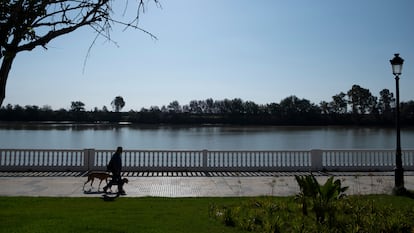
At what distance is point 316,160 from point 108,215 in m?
10.9

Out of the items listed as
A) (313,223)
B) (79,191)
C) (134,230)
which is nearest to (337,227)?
(313,223)

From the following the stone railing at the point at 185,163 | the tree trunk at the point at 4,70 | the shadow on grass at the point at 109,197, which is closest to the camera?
the tree trunk at the point at 4,70

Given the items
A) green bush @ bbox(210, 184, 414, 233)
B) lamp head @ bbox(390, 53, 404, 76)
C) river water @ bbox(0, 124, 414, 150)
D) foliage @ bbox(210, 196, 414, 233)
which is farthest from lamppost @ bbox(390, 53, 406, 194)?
river water @ bbox(0, 124, 414, 150)

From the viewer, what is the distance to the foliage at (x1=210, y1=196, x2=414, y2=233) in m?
6.55

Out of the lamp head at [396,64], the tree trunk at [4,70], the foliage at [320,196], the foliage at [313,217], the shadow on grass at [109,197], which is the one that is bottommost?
the shadow on grass at [109,197]

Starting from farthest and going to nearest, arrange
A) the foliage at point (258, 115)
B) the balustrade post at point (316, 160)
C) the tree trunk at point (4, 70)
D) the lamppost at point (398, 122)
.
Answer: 1. the foliage at point (258, 115)
2. the balustrade post at point (316, 160)
3. the lamppost at point (398, 122)
4. the tree trunk at point (4, 70)

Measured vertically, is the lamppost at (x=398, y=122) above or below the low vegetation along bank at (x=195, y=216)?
above

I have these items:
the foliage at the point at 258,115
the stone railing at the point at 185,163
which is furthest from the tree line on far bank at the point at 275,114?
the stone railing at the point at 185,163

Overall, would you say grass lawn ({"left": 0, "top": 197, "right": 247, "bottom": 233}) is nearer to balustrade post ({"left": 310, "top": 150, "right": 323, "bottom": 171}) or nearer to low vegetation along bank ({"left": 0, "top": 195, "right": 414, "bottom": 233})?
low vegetation along bank ({"left": 0, "top": 195, "right": 414, "bottom": 233})

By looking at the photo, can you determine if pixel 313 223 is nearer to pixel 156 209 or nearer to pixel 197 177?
pixel 156 209

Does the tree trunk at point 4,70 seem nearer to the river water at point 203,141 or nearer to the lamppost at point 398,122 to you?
the lamppost at point 398,122

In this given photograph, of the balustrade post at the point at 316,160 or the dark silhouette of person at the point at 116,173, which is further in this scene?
the balustrade post at the point at 316,160

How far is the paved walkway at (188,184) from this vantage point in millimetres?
11469

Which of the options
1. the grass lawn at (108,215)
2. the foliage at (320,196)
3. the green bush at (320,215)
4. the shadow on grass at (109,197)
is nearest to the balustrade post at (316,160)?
the grass lawn at (108,215)
